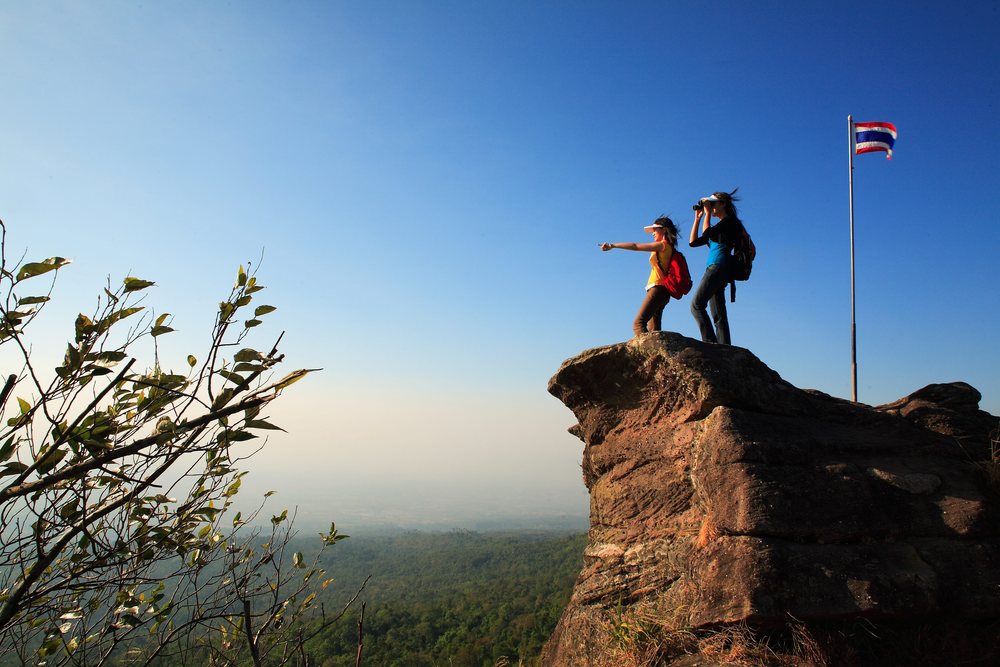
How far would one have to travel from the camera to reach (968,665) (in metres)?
4.57

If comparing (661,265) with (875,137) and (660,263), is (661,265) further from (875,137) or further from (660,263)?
(875,137)

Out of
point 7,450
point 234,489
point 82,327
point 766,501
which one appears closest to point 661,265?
point 766,501

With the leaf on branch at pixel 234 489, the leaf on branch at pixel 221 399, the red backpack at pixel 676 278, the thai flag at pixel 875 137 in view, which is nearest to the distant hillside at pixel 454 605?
the leaf on branch at pixel 234 489

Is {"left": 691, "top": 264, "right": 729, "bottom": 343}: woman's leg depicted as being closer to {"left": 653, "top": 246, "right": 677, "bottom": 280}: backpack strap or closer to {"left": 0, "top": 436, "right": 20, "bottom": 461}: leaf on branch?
{"left": 653, "top": 246, "right": 677, "bottom": 280}: backpack strap

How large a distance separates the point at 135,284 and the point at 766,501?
208 inches

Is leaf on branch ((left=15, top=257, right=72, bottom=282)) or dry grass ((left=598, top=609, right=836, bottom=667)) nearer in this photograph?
leaf on branch ((left=15, top=257, right=72, bottom=282))

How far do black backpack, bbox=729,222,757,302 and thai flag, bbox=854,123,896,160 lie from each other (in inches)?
289

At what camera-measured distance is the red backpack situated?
768cm

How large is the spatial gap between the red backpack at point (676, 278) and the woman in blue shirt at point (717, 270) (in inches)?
7.5

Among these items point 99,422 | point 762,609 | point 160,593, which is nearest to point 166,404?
point 99,422

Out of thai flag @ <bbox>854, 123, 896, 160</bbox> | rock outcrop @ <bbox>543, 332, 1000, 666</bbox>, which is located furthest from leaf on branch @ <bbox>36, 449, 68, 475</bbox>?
thai flag @ <bbox>854, 123, 896, 160</bbox>

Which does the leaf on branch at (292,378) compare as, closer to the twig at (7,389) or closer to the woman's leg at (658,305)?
the twig at (7,389)

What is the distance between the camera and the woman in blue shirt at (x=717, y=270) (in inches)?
296

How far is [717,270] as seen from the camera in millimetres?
7496
